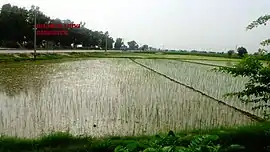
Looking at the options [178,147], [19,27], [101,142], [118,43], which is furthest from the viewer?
[118,43]

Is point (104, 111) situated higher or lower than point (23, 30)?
lower

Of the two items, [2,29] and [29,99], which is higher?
[2,29]

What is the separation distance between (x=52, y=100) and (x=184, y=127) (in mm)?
3636

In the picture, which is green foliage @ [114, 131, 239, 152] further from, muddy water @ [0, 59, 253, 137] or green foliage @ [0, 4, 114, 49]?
green foliage @ [0, 4, 114, 49]

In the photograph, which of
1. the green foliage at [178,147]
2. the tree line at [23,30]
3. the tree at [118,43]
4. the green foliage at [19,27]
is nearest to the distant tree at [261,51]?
the green foliage at [178,147]

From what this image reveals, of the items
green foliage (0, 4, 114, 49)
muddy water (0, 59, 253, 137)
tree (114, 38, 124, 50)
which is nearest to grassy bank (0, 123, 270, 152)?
muddy water (0, 59, 253, 137)

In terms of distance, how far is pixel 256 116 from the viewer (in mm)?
6914

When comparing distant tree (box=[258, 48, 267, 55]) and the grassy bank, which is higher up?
distant tree (box=[258, 48, 267, 55])

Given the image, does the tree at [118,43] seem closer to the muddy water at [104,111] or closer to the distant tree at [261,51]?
the muddy water at [104,111]

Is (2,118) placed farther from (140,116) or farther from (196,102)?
(196,102)

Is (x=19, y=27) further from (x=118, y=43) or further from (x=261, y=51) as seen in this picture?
(x=118, y=43)

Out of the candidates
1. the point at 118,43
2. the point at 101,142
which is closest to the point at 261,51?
the point at 101,142

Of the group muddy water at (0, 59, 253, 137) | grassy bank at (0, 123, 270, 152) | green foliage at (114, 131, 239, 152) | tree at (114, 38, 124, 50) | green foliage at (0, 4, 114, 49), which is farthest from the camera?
tree at (114, 38, 124, 50)

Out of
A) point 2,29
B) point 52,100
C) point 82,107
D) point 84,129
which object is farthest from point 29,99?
point 2,29
